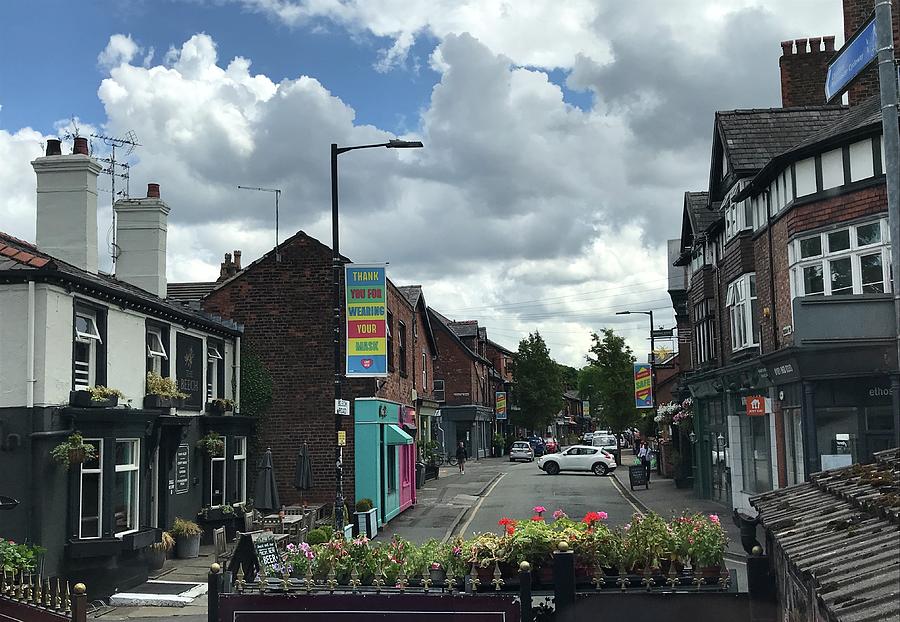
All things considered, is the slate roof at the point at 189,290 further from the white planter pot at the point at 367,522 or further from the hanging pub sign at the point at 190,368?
the white planter pot at the point at 367,522

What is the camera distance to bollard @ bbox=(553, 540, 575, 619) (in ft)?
26.1

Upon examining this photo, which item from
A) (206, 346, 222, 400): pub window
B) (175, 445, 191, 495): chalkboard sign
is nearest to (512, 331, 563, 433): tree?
(206, 346, 222, 400): pub window

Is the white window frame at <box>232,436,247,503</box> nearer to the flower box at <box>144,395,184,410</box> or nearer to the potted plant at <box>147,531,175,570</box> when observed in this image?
the flower box at <box>144,395,184,410</box>

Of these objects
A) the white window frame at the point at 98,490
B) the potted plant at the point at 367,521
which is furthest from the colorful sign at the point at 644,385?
the white window frame at the point at 98,490

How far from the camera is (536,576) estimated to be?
8.53 meters

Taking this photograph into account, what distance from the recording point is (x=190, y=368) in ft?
72.5

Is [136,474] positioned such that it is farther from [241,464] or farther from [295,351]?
[295,351]

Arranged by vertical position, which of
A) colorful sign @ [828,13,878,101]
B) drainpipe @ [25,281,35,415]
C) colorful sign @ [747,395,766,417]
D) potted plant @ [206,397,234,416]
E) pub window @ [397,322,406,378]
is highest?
colorful sign @ [828,13,878,101]

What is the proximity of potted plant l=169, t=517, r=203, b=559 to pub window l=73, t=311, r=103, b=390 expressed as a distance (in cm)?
445

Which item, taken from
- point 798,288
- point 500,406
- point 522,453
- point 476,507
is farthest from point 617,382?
point 798,288

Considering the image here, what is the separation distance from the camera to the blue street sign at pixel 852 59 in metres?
8.77

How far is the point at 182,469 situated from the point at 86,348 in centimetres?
491

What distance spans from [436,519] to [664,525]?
66.1 ft

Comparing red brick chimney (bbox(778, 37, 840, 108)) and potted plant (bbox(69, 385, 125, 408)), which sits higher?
red brick chimney (bbox(778, 37, 840, 108))
